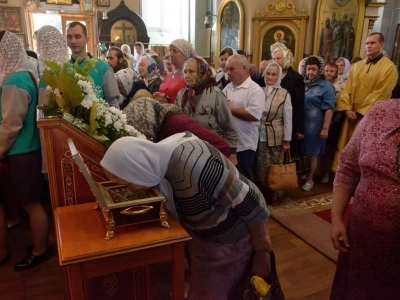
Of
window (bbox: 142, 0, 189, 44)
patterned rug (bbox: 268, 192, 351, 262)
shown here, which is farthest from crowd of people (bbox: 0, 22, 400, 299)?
window (bbox: 142, 0, 189, 44)

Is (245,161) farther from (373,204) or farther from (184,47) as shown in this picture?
(373,204)

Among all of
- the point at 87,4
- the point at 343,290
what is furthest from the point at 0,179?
the point at 87,4

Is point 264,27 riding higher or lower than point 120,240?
higher

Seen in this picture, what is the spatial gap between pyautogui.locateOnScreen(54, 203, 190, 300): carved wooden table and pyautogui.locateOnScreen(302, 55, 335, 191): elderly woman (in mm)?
2881

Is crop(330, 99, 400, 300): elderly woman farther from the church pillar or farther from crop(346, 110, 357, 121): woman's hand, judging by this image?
the church pillar

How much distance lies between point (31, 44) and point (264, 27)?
7144 mm

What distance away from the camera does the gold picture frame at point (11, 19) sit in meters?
10.4

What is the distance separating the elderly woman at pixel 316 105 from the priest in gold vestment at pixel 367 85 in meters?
0.27

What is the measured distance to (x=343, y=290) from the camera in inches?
56.7

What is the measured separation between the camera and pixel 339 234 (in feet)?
4.64

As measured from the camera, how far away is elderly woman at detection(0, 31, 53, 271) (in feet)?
6.65

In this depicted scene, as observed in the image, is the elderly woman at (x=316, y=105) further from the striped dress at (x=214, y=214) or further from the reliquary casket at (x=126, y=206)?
the reliquary casket at (x=126, y=206)

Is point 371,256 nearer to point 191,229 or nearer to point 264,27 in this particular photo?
point 191,229

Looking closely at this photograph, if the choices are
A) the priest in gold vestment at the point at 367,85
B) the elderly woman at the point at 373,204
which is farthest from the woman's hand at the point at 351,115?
the elderly woman at the point at 373,204
